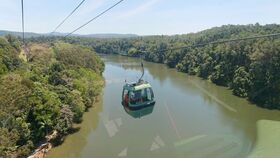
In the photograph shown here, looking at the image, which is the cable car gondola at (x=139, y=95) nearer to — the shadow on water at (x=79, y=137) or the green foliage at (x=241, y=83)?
the shadow on water at (x=79, y=137)

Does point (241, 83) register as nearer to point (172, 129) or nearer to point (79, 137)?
point (172, 129)

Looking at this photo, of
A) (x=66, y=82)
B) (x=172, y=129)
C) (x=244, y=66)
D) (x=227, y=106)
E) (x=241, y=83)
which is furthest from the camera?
(x=244, y=66)

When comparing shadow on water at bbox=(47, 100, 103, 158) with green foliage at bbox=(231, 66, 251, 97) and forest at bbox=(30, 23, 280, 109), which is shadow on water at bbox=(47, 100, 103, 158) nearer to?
forest at bbox=(30, 23, 280, 109)

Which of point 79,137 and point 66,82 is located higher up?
point 66,82

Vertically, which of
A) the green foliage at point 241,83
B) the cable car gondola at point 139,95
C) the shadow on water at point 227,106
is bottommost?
the shadow on water at point 227,106

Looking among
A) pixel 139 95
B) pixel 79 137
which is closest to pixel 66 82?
pixel 79 137

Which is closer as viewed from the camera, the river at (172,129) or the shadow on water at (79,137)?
the river at (172,129)

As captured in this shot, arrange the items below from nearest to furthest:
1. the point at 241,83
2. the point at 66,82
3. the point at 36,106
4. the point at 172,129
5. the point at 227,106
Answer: the point at 36,106, the point at 172,129, the point at 66,82, the point at 227,106, the point at 241,83

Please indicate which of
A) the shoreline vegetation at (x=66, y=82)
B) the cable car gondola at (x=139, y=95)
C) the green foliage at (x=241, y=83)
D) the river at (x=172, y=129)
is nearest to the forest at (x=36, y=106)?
the shoreline vegetation at (x=66, y=82)

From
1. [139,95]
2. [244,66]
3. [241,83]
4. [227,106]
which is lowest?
[227,106]
